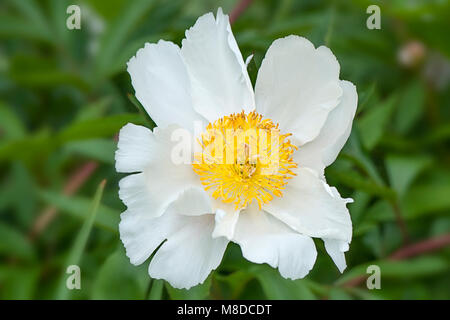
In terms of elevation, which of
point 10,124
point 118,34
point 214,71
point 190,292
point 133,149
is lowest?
point 190,292

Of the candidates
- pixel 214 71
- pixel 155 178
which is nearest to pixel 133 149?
pixel 155 178

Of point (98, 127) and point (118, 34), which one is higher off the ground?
point (118, 34)

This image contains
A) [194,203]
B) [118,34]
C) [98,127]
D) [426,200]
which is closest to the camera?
[194,203]

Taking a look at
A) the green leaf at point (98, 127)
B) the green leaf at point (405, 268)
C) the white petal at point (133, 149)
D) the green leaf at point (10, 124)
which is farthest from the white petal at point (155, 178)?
the green leaf at point (10, 124)

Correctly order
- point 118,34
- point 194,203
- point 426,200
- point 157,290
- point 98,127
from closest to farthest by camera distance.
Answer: point 194,203 → point 157,290 → point 98,127 → point 426,200 → point 118,34

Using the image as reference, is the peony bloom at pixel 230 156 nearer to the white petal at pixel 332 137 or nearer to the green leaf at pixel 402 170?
the white petal at pixel 332 137

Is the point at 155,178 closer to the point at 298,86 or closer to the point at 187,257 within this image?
the point at 187,257
